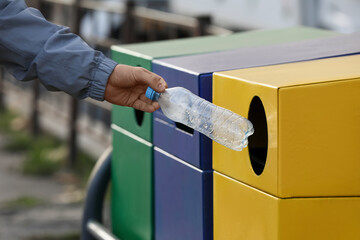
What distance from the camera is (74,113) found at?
7.38 meters

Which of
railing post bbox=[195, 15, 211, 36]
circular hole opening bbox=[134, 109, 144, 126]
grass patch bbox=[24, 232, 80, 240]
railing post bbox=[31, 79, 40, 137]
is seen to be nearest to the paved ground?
grass patch bbox=[24, 232, 80, 240]

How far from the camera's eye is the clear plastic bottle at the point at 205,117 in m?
2.14

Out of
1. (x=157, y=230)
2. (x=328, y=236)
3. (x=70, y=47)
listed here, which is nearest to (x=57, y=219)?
(x=157, y=230)

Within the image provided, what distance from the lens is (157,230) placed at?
2.73m

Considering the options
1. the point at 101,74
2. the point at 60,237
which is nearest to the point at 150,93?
the point at 101,74

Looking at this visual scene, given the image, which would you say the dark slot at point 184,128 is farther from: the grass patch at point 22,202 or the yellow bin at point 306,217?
the grass patch at point 22,202

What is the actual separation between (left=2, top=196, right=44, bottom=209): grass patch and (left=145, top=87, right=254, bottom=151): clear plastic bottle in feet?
12.8

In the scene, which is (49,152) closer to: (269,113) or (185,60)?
(185,60)

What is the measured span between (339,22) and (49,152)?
301 centimetres

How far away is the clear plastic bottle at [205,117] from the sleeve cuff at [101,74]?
12 centimetres

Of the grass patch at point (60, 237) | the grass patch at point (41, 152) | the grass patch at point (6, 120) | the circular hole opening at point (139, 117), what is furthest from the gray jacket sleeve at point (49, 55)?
the grass patch at point (6, 120)

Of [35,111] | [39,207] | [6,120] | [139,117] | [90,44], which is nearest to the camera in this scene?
[139,117]

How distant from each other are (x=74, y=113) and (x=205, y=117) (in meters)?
5.15

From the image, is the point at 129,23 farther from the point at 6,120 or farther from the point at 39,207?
the point at 6,120
